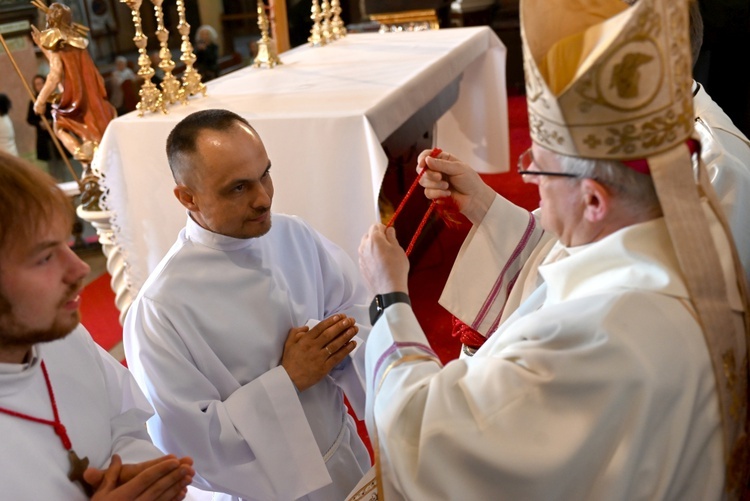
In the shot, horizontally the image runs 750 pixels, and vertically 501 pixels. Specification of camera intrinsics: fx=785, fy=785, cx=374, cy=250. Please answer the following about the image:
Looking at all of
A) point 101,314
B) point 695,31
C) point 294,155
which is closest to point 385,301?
point 695,31

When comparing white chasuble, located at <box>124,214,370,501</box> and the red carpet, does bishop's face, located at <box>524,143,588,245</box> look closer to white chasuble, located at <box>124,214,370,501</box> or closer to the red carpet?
white chasuble, located at <box>124,214,370,501</box>

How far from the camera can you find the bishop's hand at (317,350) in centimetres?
224

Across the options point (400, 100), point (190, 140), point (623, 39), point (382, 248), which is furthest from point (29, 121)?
point (623, 39)

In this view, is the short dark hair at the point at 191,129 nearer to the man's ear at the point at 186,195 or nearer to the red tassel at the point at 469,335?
the man's ear at the point at 186,195

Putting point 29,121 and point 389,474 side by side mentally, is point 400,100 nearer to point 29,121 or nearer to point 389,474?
point 389,474

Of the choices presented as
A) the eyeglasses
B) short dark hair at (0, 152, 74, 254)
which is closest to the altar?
the eyeglasses

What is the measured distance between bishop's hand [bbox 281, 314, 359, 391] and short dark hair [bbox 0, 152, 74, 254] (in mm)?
903

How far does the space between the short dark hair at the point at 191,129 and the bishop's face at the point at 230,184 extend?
0.01m

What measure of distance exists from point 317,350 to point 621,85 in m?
1.18

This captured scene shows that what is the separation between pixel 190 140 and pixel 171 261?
34cm

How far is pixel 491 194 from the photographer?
2408 mm

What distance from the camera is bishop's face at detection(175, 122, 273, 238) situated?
7.12 ft

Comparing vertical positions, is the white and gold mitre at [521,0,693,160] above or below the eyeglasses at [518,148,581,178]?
above

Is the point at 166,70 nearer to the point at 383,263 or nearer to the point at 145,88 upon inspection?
the point at 145,88
